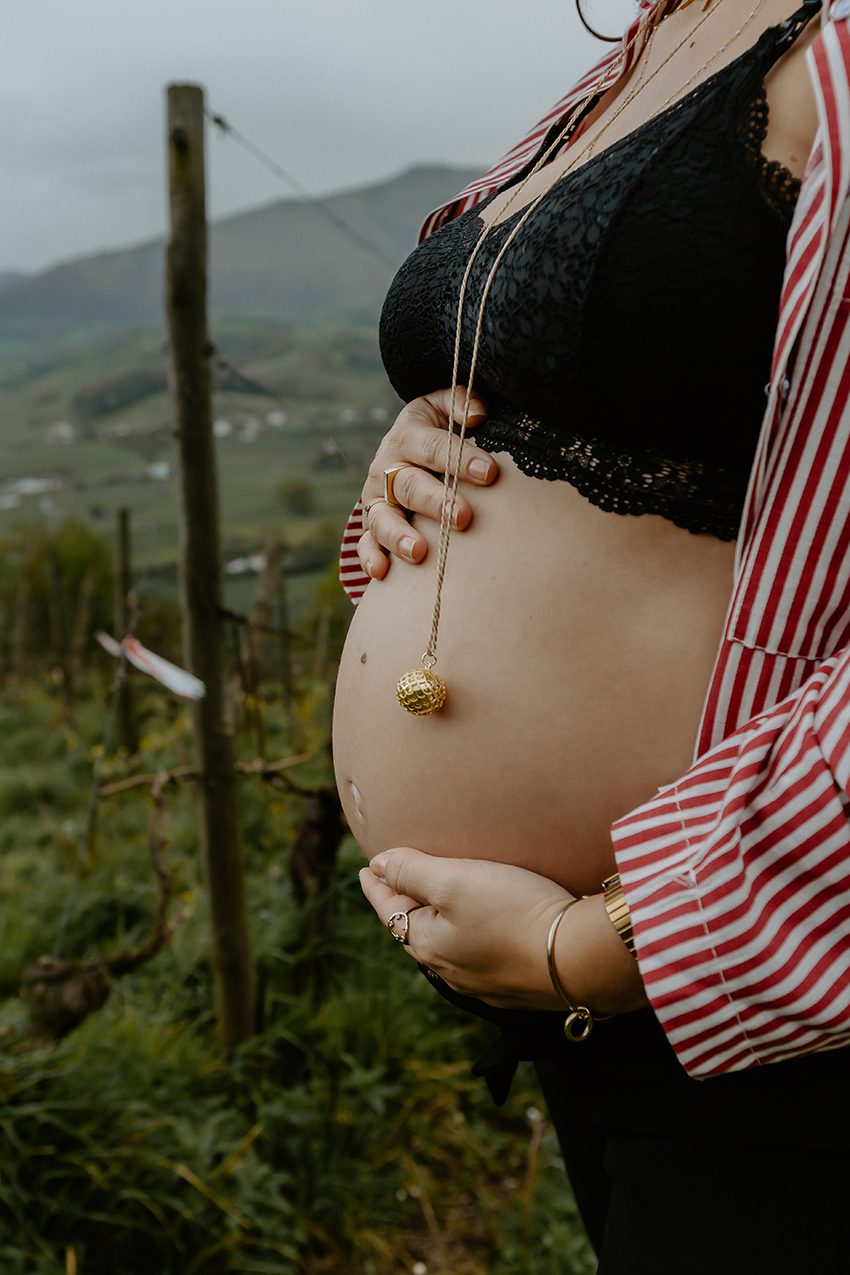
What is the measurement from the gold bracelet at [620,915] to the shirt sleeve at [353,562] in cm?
60

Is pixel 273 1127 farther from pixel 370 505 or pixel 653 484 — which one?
pixel 653 484

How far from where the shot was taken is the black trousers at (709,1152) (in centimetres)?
72

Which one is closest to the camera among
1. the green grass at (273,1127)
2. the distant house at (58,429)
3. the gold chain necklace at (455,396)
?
the gold chain necklace at (455,396)

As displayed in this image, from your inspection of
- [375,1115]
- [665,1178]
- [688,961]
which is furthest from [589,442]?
[375,1115]

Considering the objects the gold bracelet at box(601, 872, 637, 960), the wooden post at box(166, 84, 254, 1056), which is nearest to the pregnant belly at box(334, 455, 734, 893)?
the gold bracelet at box(601, 872, 637, 960)

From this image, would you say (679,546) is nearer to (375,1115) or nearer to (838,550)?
(838,550)

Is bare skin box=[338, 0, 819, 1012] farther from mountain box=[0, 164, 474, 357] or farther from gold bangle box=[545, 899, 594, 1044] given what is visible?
mountain box=[0, 164, 474, 357]

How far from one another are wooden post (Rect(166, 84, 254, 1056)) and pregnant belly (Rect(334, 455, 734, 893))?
4.09 feet

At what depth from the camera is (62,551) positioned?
6852mm

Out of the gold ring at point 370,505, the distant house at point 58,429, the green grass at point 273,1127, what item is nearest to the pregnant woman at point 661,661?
the gold ring at point 370,505

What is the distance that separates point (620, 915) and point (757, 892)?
10cm

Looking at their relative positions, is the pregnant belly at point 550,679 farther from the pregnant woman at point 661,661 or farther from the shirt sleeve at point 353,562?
the shirt sleeve at point 353,562

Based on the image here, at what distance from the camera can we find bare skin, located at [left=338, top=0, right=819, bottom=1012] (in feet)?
2.37

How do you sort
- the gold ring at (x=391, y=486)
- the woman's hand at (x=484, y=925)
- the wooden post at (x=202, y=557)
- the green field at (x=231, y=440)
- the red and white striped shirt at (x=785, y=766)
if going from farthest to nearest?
the green field at (x=231, y=440) < the wooden post at (x=202, y=557) < the gold ring at (x=391, y=486) < the woman's hand at (x=484, y=925) < the red and white striped shirt at (x=785, y=766)
